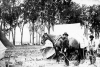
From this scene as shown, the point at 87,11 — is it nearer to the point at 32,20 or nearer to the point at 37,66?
the point at 32,20

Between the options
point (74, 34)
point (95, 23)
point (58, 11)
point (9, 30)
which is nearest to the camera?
point (74, 34)

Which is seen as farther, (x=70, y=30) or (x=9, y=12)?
(x=9, y=12)

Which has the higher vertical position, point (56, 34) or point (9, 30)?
point (56, 34)

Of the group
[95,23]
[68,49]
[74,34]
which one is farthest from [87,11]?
[68,49]

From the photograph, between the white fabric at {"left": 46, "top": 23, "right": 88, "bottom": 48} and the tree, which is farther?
the tree

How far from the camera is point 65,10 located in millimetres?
54031

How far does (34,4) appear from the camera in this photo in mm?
56344

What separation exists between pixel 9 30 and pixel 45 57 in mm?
48264

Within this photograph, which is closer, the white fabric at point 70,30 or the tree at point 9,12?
the white fabric at point 70,30

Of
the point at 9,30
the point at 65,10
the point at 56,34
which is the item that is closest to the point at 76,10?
the point at 65,10

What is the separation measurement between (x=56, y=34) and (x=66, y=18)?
31.5 m

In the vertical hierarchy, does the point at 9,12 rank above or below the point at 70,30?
above

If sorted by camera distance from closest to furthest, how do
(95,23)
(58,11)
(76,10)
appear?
(95,23), (58,11), (76,10)

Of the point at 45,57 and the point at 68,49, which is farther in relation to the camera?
the point at 45,57
